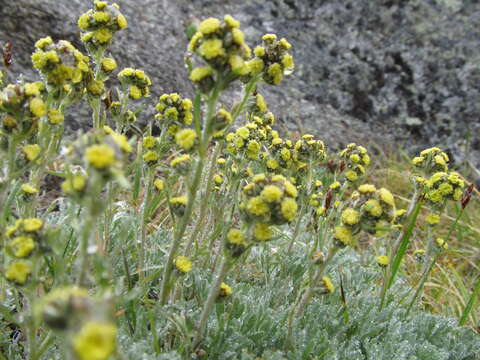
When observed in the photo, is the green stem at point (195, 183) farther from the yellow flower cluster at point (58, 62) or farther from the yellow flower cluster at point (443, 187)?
the yellow flower cluster at point (443, 187)

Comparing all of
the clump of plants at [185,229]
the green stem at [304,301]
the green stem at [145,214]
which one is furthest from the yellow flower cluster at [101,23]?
the green stem at [304,301]

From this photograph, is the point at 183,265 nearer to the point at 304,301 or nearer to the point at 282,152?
the point at 304,301

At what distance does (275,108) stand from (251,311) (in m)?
3.64

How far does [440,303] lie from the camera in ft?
11.6

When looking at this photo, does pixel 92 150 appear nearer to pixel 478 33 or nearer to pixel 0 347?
pixel 0 347

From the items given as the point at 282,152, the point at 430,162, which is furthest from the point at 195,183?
the point at 430,162

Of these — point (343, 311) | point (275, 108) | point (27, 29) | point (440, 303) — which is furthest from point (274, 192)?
point (275, 108)

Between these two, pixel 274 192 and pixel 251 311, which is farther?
pixel 251 311

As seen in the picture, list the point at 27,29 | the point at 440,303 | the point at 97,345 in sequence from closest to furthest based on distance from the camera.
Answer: the point at 97,345
the point at 440,303
the point at 27,29

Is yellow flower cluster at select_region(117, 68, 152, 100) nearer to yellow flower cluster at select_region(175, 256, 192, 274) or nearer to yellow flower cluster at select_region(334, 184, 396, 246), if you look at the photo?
yellow flower cluster at select_region(175, 256, 192, 274)

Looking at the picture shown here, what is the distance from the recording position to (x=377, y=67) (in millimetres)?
5809

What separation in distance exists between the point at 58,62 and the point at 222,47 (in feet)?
2.20

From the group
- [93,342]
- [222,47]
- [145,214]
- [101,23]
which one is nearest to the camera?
[93,342]

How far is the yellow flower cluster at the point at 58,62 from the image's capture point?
1.66m
